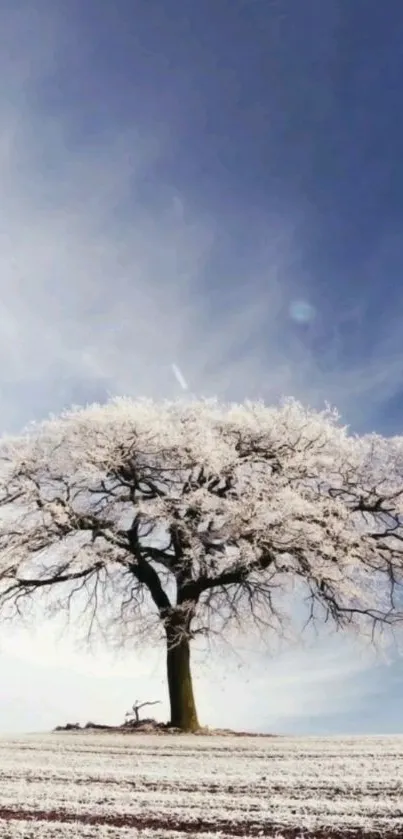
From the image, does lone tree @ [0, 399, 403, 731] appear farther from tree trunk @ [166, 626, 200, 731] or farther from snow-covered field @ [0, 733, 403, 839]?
snow-covered field @ [0, 733, 403, 839]

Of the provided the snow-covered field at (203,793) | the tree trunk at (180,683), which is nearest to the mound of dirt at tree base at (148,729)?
the tree trunk at (180,683)

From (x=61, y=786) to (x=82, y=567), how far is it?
1412 centimetres

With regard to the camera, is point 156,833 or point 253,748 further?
point 253,748

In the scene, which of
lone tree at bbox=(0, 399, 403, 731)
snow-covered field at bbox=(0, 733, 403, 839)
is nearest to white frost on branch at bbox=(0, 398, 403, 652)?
lone tree at bbox=(0, 399, 403, 731)

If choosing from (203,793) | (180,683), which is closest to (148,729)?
(180,683)

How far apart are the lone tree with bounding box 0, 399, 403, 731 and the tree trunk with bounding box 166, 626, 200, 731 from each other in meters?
0.04

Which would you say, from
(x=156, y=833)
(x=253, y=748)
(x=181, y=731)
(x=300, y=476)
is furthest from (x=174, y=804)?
(x=300, y=476)

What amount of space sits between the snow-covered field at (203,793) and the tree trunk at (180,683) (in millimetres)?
6996

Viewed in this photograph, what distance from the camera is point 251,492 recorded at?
81.6ft

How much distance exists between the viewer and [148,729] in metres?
24.8

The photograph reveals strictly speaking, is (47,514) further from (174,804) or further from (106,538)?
(174,804)

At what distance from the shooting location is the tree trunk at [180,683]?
24766mm

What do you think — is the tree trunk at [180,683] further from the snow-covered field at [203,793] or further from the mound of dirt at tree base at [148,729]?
the snow-covered field at [203,793]

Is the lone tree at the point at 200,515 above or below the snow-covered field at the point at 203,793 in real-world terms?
above
